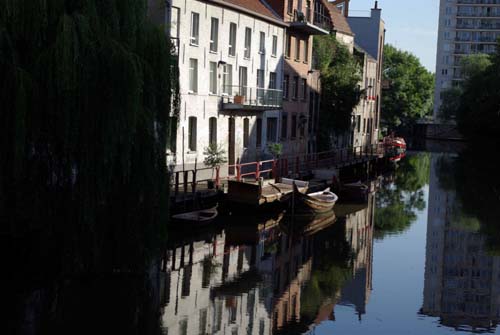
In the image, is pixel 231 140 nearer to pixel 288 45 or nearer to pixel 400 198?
pixel 288 45

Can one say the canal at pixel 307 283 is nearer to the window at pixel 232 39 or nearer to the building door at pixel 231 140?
the building door at pixel 231 140

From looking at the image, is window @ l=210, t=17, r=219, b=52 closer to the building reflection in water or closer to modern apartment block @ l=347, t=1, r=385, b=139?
the building reflection in water

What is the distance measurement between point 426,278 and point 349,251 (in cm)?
402

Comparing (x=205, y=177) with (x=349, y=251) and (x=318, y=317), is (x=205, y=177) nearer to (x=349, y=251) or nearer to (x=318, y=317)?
(x=349, y=251)

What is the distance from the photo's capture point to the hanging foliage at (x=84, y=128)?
1567 centimetres

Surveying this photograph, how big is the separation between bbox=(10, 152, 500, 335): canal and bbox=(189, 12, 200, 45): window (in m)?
8.98

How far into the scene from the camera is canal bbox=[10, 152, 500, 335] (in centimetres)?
1778

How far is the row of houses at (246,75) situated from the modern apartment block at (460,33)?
292 feet

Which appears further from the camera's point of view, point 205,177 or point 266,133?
point 266,133

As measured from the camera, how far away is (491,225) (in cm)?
3416

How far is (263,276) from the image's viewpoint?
74.4 ft

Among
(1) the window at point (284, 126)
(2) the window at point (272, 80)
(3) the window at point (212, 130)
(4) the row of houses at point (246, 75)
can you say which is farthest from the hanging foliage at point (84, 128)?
(1) the window at point (284, 126)

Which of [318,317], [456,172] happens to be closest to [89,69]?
[318,317]

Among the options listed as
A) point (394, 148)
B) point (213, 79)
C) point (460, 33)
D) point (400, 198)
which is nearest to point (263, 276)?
point (213, 79)
